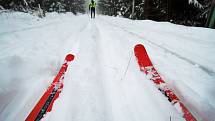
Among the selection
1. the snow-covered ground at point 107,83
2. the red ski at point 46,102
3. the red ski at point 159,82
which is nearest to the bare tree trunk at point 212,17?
the snow-covered ground at point 107,83

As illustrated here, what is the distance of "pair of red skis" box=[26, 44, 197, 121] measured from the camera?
1226mm

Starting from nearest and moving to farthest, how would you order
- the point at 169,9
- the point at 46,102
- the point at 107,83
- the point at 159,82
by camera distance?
1. the point at 46,102
2. the point at 159,82
3. the point at 107,83
4. the point at 169,9

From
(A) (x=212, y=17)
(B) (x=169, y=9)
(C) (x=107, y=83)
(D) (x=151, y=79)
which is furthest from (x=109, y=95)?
(B) (x=169, y=9)

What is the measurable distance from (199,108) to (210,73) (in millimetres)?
785

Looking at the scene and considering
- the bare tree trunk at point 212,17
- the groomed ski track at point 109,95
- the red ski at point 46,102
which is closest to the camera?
the red ski at point 46,102

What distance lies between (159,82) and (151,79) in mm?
152

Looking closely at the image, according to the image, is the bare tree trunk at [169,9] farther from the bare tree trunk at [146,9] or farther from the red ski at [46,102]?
the red ski at [46,102]

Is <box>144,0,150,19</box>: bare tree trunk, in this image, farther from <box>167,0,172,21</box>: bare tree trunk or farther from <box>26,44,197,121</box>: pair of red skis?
<box>26,44,197,121</box>: pair of red skis

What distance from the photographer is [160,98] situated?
1.57 m

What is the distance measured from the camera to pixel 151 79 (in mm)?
1900

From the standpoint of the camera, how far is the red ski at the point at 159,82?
1.25 metres

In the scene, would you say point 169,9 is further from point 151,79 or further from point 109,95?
point 109,95

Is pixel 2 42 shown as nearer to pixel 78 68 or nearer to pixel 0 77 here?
pixel 0 77

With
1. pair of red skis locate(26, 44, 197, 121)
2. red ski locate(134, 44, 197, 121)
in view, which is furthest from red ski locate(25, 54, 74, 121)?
red ski locate(134, 44, 197, 121)
